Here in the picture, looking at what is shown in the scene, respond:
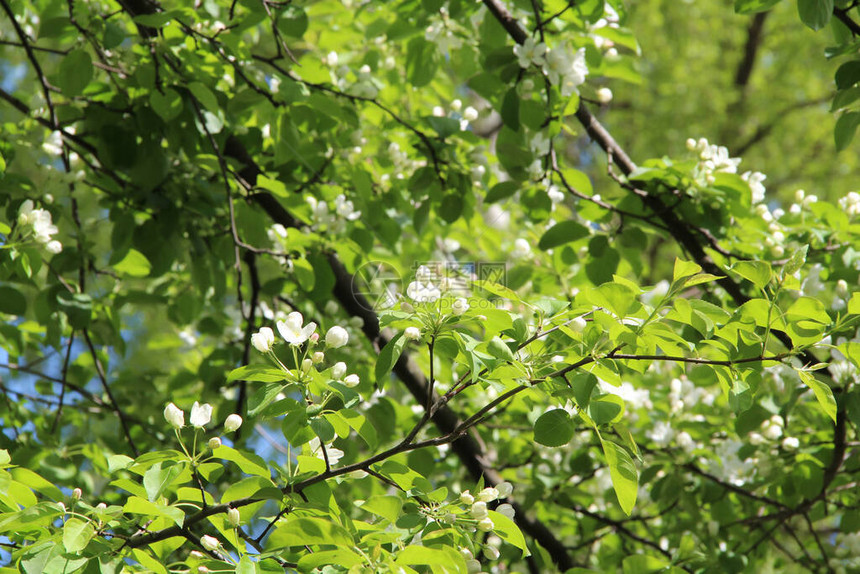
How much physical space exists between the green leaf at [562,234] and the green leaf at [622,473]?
1.08 m

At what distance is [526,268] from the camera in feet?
8.50

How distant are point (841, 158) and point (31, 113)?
789 cm

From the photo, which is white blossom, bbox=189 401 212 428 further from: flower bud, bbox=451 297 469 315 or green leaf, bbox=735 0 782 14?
green leaf, bbox=735 0 782 14

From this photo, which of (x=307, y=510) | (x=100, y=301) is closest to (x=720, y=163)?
(x=307, y=510)

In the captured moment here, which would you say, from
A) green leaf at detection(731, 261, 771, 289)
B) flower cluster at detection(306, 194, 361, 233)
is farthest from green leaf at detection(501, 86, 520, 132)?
green leaf at detection(731, 261, 771, 289)

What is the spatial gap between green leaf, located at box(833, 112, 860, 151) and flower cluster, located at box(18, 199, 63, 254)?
76.4 inches

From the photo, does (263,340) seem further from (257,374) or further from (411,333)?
(411,333)

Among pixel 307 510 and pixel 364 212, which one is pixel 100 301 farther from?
pixel 307 510

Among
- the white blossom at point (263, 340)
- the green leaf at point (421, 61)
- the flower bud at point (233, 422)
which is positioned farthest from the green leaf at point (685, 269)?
the green leaf at point (421, 61)

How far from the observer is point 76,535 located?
44.5 inches

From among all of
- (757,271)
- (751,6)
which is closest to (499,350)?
(757,271)

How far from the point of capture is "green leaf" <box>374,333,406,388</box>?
1.25m

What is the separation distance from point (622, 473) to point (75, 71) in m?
1.72

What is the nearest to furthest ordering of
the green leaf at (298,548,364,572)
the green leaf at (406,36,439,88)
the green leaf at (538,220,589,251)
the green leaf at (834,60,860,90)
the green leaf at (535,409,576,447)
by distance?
the green leaf at (298,548,364,572) < the green leaf at (535,409,576,447) < the green leaf at (834,60,860,90) < the green leaf at (538,220,589,251) < the green leaf at (406,36,439,88)
